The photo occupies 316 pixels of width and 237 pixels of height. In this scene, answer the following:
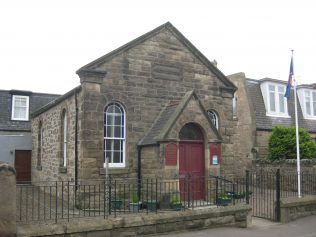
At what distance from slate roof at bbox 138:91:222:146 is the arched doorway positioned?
738mm

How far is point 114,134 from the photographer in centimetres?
1400

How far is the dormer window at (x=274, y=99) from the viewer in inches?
947

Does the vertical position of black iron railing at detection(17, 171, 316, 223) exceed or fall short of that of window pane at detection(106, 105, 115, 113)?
it falls short

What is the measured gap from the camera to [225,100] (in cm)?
1672

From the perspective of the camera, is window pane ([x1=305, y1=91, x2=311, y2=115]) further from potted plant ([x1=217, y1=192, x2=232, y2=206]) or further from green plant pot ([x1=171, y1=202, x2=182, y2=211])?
green plant pot ([x1=171, y1=202, x2=182, y2=211])

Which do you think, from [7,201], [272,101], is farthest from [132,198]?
[272,101]

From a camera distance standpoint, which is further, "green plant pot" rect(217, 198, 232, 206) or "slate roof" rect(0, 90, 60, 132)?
"slate roof" rect(0, 90, 60, 132)

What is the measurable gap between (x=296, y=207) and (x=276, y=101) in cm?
1236

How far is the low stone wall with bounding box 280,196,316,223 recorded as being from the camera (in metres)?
12.7

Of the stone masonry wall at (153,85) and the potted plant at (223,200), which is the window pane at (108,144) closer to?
the stone masonry wall at (153,85)

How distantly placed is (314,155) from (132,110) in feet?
39.1

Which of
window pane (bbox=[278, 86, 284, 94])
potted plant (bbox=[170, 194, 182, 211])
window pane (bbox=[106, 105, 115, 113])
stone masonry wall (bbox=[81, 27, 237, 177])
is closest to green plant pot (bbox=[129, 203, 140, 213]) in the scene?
potted plant (bbox=[170, 194, 182, 211])

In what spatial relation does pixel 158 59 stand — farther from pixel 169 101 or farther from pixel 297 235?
pixel 297 235

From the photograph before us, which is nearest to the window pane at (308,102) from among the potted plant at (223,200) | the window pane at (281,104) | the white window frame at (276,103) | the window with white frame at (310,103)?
the window with white frame at (310,103)
